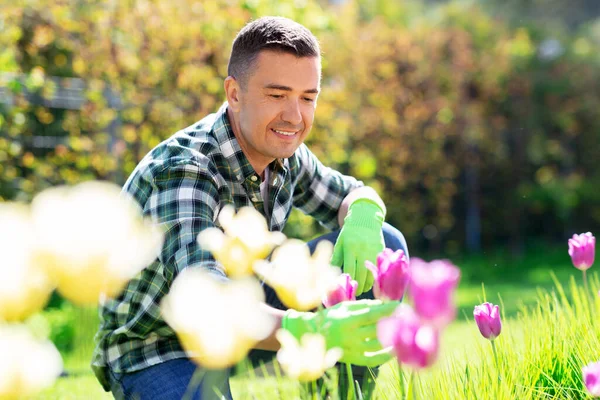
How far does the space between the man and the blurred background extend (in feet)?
5.99

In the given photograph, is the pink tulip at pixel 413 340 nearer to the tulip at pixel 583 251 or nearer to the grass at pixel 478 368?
the grass at pixel 478 368

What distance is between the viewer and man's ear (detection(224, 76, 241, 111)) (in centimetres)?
197

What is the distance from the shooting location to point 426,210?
273 inches

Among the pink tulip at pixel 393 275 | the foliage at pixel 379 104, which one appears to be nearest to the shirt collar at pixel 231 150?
the pink tulip at pixel 393 275

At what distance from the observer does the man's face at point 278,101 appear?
71.5 inches

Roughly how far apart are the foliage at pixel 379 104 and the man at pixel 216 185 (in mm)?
1877

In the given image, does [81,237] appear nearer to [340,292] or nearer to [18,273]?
[18,273]

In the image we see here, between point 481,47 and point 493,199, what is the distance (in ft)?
5.04

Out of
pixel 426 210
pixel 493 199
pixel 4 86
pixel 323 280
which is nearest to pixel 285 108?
pixel 323 280

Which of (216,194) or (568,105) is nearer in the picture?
(216,194)

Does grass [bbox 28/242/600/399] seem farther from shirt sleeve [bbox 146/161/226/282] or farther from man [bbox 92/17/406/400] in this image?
shirt sleeve [bbox 146/161/226/282]

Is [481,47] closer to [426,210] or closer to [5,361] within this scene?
[426,210]

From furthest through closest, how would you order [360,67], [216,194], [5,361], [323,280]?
[360,67] < [216,194] < [323,280] < [5,361]

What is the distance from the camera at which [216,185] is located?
1811mm
